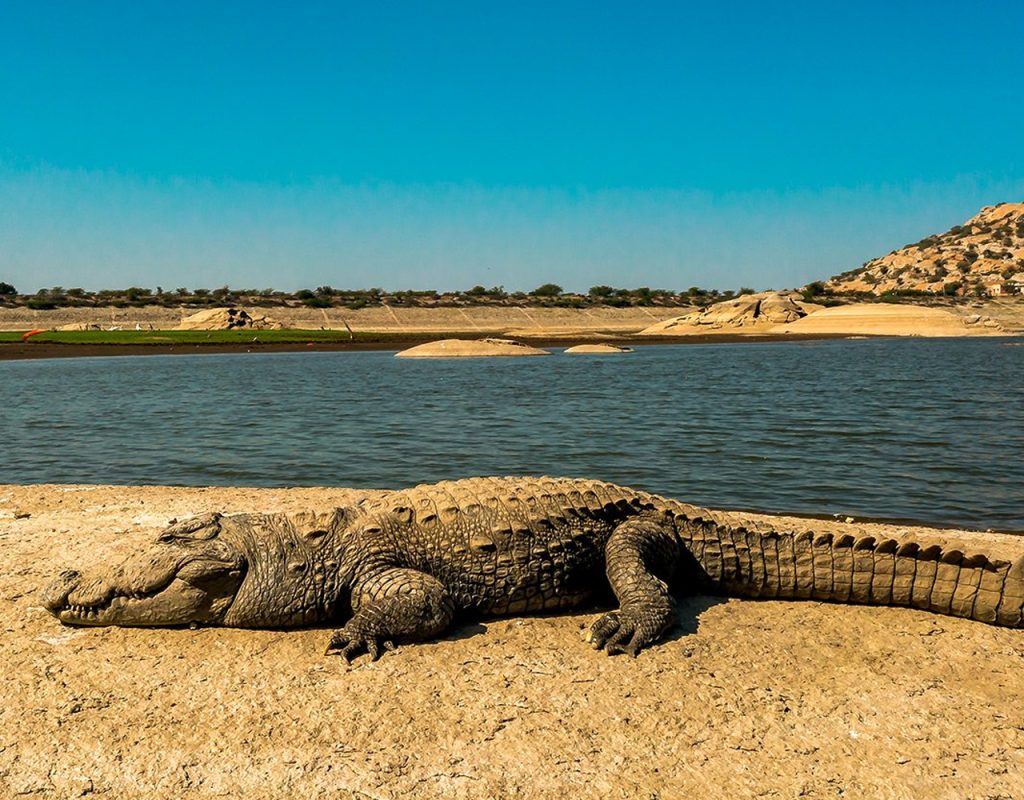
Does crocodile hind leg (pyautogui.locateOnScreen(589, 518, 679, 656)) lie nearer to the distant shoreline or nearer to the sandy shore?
the sandy shore

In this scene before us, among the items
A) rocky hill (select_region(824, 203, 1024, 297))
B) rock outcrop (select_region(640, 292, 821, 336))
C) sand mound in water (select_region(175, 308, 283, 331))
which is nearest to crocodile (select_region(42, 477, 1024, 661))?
sand mound in water (select_region(175, 308, 283, 331))

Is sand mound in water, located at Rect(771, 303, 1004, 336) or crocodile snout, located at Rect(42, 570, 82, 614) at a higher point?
crocodile snout, located at Rect(42, 570, 82, 614)

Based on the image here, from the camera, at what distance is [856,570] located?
21.7 feet

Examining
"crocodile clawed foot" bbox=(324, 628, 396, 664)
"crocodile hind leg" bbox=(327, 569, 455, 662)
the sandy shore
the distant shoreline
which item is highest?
"crocodile hind leg" bbox=(327, 569, 455, 662)

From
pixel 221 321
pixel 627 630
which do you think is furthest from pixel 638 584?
pixel 221 321

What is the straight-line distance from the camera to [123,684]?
17.5 ft

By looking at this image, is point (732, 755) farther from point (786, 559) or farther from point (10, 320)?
point (10, 320)

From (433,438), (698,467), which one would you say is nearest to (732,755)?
(698,467)

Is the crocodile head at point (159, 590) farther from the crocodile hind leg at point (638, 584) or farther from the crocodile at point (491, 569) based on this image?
the crocodile hind leg at point (638, 584)

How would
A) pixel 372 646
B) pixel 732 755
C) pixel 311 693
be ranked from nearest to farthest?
1. pixel 732 755
2. pixel 311 693
3. pixel 372 646

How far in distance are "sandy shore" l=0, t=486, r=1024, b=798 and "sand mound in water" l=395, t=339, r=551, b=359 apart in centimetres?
4634

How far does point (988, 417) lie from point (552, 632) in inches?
680

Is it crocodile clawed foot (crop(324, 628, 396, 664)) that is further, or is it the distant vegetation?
the distant vegetation

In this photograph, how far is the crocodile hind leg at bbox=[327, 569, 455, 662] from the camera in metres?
5.89
